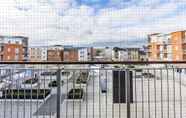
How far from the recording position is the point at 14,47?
4660 mm

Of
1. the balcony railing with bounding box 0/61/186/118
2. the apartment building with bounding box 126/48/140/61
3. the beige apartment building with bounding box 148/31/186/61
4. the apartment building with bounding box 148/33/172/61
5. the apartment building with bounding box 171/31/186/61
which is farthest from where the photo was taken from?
the apartment building with bounding box 171/31/186/61

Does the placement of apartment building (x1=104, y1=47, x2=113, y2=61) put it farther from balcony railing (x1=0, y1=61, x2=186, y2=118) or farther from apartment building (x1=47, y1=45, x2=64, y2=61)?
apartment building (x1=47, y1=45, x2=64, y2=61)

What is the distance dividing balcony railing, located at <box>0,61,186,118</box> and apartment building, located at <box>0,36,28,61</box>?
0.80 m

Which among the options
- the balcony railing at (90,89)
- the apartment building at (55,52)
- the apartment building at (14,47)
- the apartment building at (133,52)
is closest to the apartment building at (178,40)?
the apartment building at (133,52)

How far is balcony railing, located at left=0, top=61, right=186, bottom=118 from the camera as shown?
10.7 ft

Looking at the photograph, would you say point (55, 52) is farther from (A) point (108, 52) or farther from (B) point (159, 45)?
(B) point (159, 45)

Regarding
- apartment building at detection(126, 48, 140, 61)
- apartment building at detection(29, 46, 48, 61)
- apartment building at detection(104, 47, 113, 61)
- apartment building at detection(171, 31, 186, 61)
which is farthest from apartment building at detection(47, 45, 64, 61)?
apartment building at detection(171, 31, 186, 61)

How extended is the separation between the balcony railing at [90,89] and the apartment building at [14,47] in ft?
2.61

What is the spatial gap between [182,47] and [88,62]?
287 cm

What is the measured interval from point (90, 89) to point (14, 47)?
75.4 inches

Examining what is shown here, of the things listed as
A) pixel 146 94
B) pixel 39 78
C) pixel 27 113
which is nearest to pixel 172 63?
pixel 146 94

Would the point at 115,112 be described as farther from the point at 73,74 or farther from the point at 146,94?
the point at 73,74

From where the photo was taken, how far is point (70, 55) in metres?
4.33

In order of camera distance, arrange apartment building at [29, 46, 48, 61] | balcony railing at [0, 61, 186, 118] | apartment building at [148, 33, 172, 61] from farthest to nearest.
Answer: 1. apartment building at [148, 33, 172, 61]
2. apartment building at [29, 46, 48, 61]
3. balcony railing at [0, 61, 186, 118]
